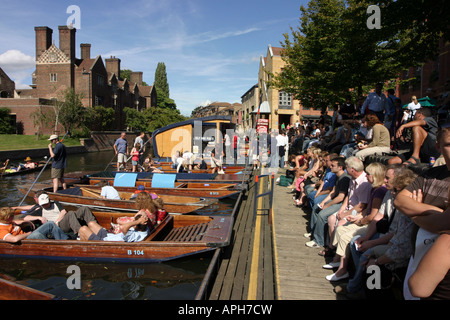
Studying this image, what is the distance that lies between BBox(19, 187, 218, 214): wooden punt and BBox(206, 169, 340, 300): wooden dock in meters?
1.86

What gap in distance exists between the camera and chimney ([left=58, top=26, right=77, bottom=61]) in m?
50.9

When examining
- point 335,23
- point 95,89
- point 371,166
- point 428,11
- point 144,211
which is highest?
point 95,89

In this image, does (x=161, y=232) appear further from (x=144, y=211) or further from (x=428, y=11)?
(x=428, y=11)

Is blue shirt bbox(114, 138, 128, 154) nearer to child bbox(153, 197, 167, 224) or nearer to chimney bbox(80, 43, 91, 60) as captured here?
child bbox(153, 197, 167, 224)

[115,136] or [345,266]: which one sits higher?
[115,136]

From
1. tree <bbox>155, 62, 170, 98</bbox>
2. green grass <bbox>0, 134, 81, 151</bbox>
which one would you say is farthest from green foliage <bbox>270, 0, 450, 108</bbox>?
tree <bbox>155, 62, 170, 98</bbox>

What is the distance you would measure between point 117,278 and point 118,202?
4.10m

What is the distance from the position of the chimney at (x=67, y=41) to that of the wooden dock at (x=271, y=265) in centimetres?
5387

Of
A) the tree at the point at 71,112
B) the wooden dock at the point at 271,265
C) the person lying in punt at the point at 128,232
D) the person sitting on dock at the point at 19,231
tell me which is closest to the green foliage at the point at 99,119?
the tree at the point at 71,112

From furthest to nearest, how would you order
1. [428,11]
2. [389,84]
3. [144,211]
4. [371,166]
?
[389,84], [428,11], [144,211], [371,166]

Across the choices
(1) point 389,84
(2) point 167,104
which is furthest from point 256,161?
(2) point 167,104

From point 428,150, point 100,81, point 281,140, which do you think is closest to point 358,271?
point 428,150

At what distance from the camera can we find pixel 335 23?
55.6 ft
